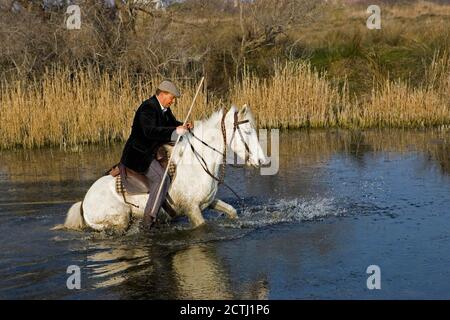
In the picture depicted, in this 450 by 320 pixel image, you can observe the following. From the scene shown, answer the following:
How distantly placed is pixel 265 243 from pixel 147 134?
184 cm

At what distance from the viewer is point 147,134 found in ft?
28.1

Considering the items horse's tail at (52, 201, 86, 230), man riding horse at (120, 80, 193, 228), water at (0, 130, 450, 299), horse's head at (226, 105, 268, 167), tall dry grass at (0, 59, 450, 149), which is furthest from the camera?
tall dry grass at (0, 59, 450, 149)

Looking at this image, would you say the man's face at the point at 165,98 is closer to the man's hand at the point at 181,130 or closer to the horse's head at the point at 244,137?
the man's hand at the point at 181,130

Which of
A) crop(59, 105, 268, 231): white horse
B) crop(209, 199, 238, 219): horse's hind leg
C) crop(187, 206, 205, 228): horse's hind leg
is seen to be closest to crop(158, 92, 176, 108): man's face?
crop(59, 105, 268, 231): white horse

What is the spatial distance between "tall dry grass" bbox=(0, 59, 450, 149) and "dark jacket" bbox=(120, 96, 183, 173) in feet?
26.7

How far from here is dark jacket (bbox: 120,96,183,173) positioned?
8.55 metres

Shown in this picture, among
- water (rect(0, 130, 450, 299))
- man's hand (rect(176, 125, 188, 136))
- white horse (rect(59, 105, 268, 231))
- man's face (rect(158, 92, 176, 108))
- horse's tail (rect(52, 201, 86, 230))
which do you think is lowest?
water (rect(0, 130, 450, 299))

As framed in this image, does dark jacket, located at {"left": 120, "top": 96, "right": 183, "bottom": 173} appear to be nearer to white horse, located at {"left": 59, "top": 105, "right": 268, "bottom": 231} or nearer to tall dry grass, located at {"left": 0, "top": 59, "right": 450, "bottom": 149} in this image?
white horse, located at {"left": 59, "top": 105, "right": 268, "bottom": 231}

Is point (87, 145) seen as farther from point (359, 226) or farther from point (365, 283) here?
point (365, 283)

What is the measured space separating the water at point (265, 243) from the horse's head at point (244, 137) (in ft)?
3.10

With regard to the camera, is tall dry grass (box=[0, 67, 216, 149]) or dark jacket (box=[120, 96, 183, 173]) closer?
dark jacket (box=[120, 96, 183, 173])

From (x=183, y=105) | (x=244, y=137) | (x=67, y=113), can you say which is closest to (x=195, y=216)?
(x=244, y=137)

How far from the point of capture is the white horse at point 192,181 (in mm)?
8820

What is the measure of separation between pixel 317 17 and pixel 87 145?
1414 centimetres
